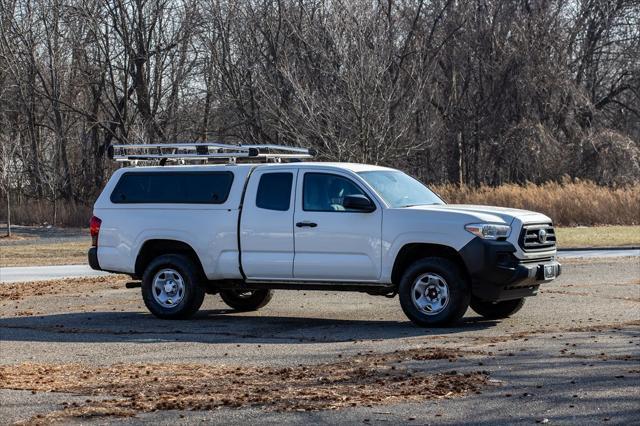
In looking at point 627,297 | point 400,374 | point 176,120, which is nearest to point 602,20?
point 176,120

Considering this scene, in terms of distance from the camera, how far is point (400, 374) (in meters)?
10.0

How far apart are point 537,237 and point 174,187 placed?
475 centimetres

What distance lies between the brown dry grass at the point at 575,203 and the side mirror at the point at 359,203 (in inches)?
921

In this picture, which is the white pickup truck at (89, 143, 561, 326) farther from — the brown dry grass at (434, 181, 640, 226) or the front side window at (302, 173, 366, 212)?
the brown dry grass at (434, 181, 640, 226)

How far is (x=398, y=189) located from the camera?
48.9 feet

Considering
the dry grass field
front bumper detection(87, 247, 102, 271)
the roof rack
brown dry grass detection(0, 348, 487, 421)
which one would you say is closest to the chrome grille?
brown dry grass detection(0, 348, 487, 421)

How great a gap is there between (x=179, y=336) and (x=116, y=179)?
10.8ft

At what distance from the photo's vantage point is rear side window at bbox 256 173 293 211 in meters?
14.8

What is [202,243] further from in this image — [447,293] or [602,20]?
[602,20]

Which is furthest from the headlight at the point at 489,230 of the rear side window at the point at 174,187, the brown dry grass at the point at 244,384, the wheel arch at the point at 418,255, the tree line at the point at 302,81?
the tree line at the point at 302,81

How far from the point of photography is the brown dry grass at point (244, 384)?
8.71 m

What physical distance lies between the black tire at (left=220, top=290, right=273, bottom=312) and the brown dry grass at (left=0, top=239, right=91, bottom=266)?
1121 centimetres

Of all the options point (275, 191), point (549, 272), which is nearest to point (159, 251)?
point (275, 191)

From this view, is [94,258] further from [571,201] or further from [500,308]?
[571,201]
